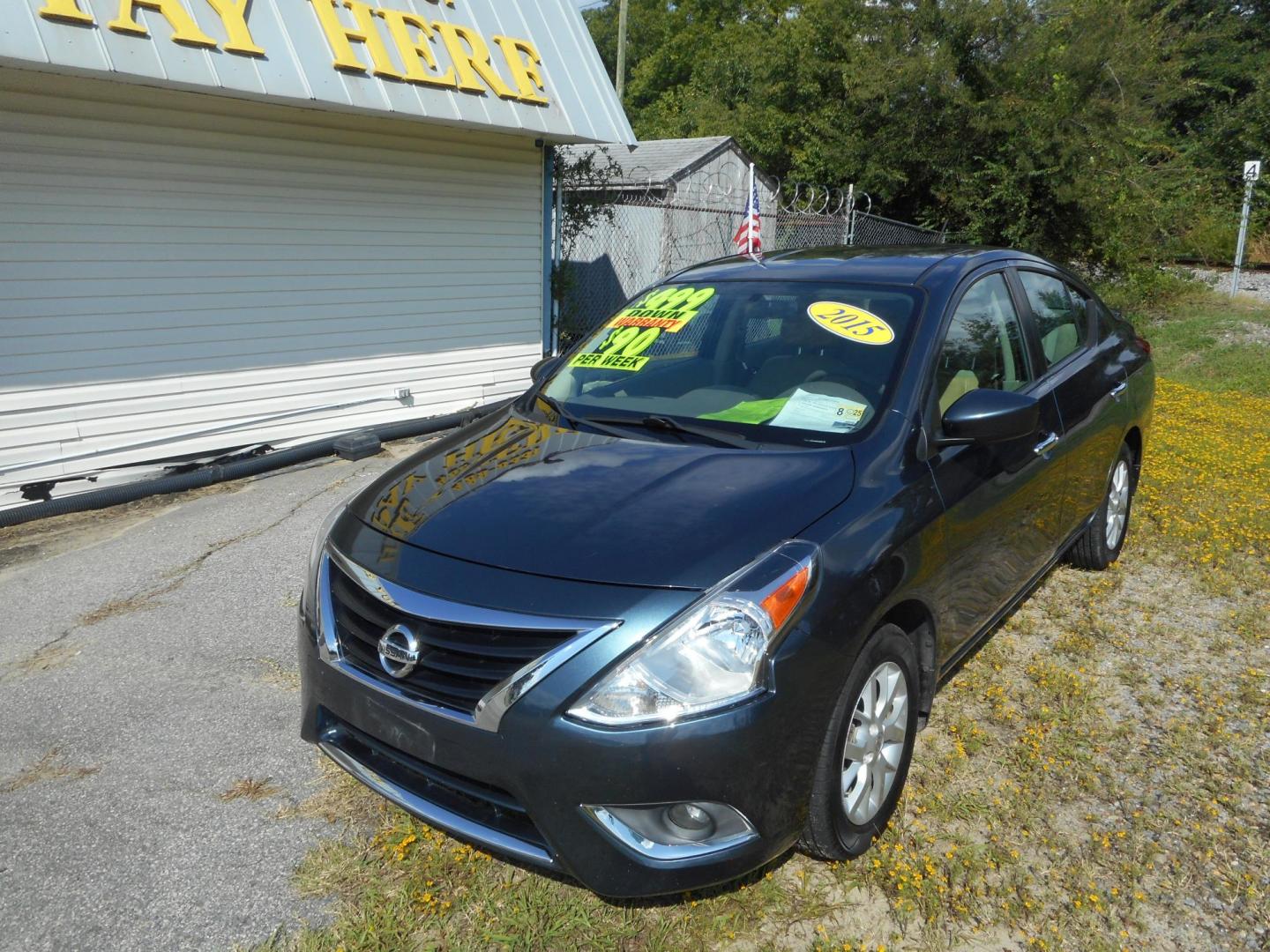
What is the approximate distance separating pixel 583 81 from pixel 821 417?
6.55 meters

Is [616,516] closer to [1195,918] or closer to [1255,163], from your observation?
[1195,918]

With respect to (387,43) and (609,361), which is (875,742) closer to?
(609,361)

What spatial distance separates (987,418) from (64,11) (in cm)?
532

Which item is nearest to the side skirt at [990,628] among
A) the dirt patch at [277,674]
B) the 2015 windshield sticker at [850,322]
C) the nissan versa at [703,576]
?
the nissan versa at [703,576]

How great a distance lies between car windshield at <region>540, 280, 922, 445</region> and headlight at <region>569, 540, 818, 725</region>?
32.5 inches

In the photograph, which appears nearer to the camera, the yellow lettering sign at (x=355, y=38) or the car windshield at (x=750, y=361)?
the car windshield at (x=750, y=361)

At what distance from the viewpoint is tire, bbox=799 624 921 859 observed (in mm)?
2424

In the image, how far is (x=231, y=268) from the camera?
22.5 ft

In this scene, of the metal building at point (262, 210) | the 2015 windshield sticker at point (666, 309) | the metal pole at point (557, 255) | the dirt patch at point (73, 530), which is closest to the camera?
the 2015 windshield sticker at point (666, 309)

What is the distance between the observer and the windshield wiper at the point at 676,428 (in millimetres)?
2977

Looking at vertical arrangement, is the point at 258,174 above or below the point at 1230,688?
above

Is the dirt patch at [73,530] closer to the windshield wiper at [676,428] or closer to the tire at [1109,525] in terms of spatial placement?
the windshield wiper at [676,428]

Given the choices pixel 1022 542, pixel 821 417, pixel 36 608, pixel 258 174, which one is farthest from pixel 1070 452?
pixel 258 174

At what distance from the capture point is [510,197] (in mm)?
8828
